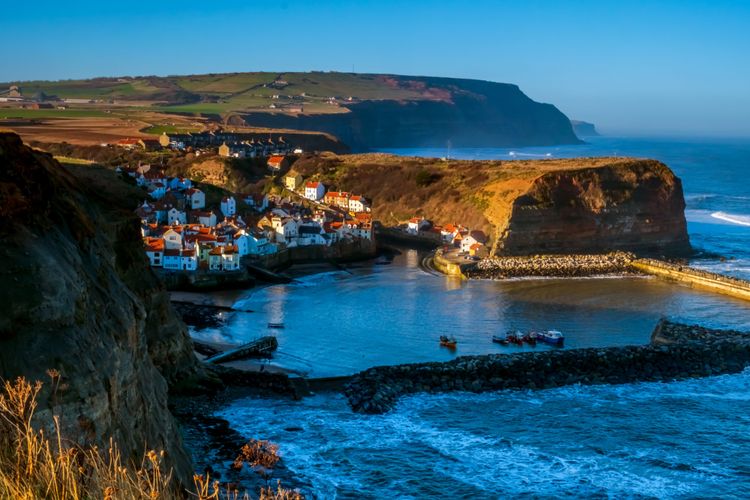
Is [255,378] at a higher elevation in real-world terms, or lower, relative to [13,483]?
lower

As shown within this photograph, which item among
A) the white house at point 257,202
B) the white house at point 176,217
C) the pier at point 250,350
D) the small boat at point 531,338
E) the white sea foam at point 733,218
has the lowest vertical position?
the pier at point 250,350

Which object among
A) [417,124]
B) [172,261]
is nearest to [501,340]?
[172,261]

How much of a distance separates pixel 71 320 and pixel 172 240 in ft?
101

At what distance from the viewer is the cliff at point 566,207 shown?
52650 millimetres

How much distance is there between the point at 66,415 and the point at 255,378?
1305 cm

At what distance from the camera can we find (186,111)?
443ft

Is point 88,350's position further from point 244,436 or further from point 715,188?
point 715,188

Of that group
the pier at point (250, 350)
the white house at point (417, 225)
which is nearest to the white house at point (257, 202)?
the white house at point (417, 225)

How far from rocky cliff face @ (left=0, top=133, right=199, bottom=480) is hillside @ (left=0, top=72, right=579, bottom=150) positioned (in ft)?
327

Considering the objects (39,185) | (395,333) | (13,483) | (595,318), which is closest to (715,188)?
(595,318)

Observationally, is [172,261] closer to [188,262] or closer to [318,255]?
[188,262]

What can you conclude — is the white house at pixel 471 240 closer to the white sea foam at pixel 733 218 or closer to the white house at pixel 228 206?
the white house at pixel 228 206

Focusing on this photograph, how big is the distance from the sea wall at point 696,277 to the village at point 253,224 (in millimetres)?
9577

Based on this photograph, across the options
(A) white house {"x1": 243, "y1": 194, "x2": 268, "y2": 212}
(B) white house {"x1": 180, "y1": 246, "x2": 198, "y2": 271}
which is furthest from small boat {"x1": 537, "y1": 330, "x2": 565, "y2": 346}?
(A) white house {"x1": 243, "y1": 194, "x2": 268, "y2": 212}
